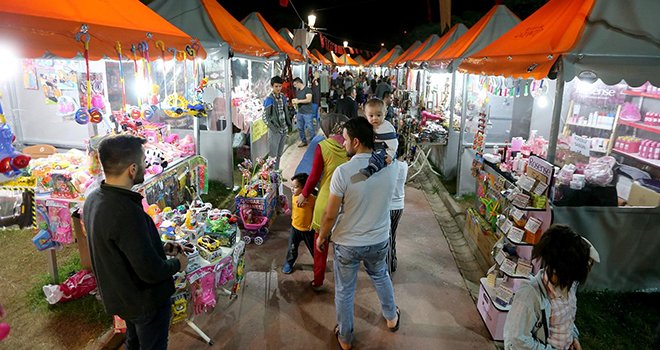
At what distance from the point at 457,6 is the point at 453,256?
26622mm

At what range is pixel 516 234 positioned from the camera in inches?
146

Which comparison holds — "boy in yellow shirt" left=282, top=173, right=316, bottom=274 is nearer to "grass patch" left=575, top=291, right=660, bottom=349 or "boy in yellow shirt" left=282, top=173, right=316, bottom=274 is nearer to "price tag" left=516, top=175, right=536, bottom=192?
"price tag" left=516, top=175, right=536, bottom=192

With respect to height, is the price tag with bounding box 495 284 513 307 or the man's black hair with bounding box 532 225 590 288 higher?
the man's black hair with bounding box 532 225 590 288

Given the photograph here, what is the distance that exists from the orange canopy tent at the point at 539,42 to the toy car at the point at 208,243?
3.33m

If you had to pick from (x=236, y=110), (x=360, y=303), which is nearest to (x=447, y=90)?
(x=236, y=110)

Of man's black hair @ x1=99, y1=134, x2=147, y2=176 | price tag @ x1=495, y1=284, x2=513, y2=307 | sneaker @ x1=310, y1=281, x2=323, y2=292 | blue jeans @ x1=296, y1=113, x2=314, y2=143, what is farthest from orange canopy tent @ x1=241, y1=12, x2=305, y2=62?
man's black hair @ x1=99, y1=134, x2=147, y2=176

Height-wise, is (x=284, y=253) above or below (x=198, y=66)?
below

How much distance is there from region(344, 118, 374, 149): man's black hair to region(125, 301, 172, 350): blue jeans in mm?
1708

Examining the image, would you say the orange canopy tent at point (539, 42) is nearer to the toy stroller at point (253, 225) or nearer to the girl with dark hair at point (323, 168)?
the girl with dark hair at point (323, 168)

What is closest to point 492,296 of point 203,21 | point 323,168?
point 323,168

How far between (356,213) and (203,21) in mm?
5061

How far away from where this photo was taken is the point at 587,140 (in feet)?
17.3

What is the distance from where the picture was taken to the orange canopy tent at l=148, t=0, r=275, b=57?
6574 millimetres

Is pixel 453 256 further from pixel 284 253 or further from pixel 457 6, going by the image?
pixel 457 6
